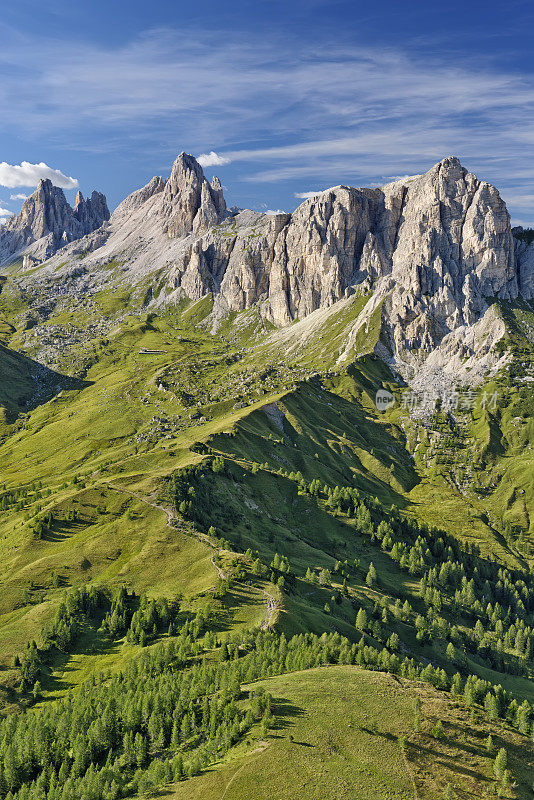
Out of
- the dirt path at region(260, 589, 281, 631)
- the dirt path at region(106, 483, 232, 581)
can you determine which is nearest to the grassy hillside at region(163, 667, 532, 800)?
the dirt path at region(260, 589, 281, 631)

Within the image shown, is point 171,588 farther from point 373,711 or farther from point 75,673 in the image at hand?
point 373,711

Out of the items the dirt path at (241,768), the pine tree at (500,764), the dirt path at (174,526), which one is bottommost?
the pine tree at (500,764)

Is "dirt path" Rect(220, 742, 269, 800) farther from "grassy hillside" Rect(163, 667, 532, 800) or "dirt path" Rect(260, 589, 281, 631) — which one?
"dirt path" Rect(260, 589, 281, 631)

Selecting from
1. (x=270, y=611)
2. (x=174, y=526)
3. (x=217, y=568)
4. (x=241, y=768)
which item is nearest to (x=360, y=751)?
(x=241, y=768)

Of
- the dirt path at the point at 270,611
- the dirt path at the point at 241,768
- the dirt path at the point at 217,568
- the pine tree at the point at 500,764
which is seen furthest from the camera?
the dirt path at the point at 217,568

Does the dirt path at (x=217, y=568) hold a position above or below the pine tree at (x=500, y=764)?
above

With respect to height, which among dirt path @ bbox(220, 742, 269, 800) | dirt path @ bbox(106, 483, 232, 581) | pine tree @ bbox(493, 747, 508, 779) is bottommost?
pine tree @ bbox(493, 747, 508, 779)

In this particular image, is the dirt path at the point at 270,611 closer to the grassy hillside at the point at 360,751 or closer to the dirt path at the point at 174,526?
the dirt path at the point at 174,526

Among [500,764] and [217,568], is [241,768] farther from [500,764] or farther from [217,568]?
[217,568]

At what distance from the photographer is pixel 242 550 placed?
191 m

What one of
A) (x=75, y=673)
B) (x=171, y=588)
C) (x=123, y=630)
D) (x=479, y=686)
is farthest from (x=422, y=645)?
(x=75, y=673)

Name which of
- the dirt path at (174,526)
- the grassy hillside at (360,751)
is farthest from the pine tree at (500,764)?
the dirt path at (174,526)

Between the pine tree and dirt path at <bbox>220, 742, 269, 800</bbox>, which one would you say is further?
the pine tree

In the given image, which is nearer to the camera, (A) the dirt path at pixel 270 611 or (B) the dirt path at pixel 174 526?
(A) the dirt path at pixel 270 611
